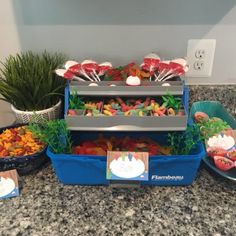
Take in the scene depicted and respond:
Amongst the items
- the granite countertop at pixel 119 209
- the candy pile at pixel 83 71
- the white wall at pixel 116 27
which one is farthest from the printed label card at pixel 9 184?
the white wall at pixel 116 27

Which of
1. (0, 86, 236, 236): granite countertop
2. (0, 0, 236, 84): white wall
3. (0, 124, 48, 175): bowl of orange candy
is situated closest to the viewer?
(0, 86, 236, 236): granite countertop

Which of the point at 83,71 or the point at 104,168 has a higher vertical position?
the point at 83,71

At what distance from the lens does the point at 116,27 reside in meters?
0.85

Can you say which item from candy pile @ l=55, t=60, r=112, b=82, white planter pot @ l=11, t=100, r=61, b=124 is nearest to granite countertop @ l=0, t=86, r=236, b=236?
white planter pot @ l=11, t=100, r=61, b=124

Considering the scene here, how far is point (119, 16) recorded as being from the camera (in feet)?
2.75

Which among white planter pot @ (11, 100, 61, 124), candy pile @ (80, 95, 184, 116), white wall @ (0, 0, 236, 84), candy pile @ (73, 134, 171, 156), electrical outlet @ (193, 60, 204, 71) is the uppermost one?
white wall @ (0, 0, 236, 84)

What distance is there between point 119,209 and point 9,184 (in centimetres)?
27

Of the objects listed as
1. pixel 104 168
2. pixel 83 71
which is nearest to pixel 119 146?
pixel 104 168

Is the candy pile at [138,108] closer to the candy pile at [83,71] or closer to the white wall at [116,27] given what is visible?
the candy pile at [83,71]

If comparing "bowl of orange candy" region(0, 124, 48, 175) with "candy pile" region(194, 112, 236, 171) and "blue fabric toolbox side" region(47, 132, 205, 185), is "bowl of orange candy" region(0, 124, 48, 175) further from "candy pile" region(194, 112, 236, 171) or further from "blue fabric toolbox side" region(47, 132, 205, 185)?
"candy pile" region(194, 112, 236, 171)

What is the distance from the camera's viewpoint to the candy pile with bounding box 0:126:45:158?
74 cm

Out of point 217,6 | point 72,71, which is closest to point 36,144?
point 72,71

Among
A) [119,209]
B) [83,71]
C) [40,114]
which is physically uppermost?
[83,71]

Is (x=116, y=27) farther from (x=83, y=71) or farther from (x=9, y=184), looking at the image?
(x=9, y=184)
